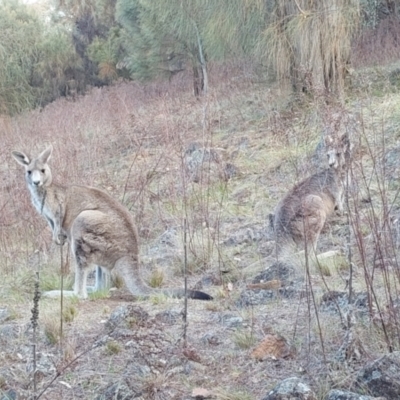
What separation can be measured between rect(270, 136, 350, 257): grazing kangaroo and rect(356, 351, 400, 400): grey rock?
2.58 meters

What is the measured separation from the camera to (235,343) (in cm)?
429

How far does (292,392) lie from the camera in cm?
329

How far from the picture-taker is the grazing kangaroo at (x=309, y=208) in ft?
20.9

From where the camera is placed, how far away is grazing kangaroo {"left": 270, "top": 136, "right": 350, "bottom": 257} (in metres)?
6.36

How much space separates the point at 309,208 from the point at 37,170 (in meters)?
2.64

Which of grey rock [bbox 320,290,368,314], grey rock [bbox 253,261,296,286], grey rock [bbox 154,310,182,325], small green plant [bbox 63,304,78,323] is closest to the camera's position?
grey rock [bbox 320,290,368,314]

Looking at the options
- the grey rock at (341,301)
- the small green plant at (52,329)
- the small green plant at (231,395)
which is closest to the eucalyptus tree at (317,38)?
the grey rock at (341,301)

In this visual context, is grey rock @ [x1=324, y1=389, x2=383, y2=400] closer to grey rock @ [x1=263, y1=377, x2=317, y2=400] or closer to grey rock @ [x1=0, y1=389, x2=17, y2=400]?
grey rock @ [x1=263, y1=377, x2=317, y2=400]

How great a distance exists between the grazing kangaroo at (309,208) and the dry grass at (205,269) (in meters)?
0.23

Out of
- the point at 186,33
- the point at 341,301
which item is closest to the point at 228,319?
the point at 341,301

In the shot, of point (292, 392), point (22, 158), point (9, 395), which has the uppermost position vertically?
point (22, 158)

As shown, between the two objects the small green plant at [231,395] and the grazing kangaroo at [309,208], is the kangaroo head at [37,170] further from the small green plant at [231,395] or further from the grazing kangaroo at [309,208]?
the small green plant at [231,395]

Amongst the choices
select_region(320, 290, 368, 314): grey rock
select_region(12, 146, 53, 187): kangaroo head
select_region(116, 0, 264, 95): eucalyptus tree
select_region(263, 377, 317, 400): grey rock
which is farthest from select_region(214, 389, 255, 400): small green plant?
select_region(116, 0, 264, 95): eucalyptus tree

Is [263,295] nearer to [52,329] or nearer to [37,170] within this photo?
[52,329]
